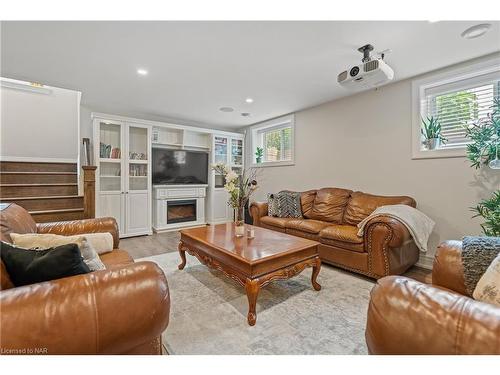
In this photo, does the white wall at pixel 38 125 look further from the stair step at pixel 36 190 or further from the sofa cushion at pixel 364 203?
the sofa cushion at pixel 364 203

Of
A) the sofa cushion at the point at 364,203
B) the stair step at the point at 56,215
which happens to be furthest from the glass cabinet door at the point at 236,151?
the stair step at the point at 56,215

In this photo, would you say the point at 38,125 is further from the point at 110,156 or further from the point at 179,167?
the point at 179,167

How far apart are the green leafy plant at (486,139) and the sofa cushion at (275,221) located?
87.1 inches

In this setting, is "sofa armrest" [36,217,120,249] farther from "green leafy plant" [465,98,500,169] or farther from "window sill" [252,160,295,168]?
"green leafy plant" [465,98,500,169]

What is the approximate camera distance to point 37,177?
→ 392 centimetres

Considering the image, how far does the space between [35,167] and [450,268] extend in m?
5.62

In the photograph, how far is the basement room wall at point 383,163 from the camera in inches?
106

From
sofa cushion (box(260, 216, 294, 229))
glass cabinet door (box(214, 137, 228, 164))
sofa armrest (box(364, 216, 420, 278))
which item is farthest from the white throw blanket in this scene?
glass cabinet door (box(214, 137, 228, 164))

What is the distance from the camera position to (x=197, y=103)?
162 inches

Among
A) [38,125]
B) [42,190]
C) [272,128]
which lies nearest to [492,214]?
[272,128]

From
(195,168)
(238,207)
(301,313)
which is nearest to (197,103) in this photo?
(195,168)

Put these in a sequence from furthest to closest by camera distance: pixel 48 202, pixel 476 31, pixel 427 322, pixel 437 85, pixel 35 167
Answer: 1. pixel 35 167
2. pixel 48 202
3. pixel 437 85
4. pixel 476 31
5. pixel 427 322
